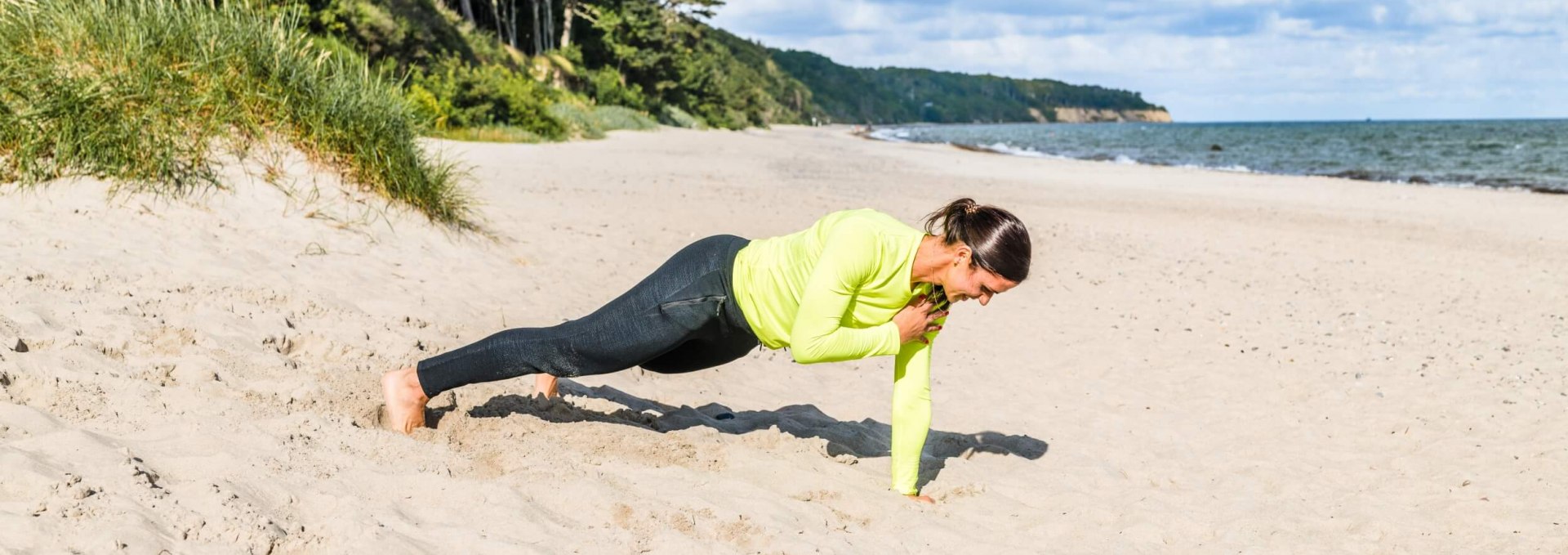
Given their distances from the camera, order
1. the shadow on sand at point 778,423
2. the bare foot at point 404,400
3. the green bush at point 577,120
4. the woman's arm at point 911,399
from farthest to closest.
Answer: the green bush at point 577,120 < the shadow on sand at point 778,423 < the bare foot at point 404,400 < the woman's arm at point 911,399

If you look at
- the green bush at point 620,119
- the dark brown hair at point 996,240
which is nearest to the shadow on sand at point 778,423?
the dark brown hair at point 996,240

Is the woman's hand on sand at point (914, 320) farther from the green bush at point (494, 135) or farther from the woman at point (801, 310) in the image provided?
the green bush at point (494, 135)

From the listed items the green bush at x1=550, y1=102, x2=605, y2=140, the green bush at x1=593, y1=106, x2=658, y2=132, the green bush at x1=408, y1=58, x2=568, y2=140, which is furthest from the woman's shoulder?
the green bush at x1=593, y1=106, x2=658, y2=132

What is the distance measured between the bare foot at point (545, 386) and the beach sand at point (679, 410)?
8cm

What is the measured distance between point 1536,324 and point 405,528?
8976 millimetres

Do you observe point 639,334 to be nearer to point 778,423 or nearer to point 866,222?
point 866,222

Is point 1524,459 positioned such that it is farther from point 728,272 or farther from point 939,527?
point 728,272

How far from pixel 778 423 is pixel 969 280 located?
2050mm

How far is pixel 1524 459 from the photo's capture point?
5.13 meters

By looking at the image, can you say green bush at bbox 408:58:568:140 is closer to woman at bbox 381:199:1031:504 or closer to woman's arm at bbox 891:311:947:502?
woman at bbox 381:199:1031:504

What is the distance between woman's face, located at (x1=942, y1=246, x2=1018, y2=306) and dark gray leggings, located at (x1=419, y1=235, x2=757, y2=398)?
78 centimetres

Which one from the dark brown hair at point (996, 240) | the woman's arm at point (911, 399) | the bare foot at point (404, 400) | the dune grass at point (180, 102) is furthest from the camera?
the dune grass at point (180, 102)

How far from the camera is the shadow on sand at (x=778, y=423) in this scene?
466cm

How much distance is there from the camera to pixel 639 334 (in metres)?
3.74
